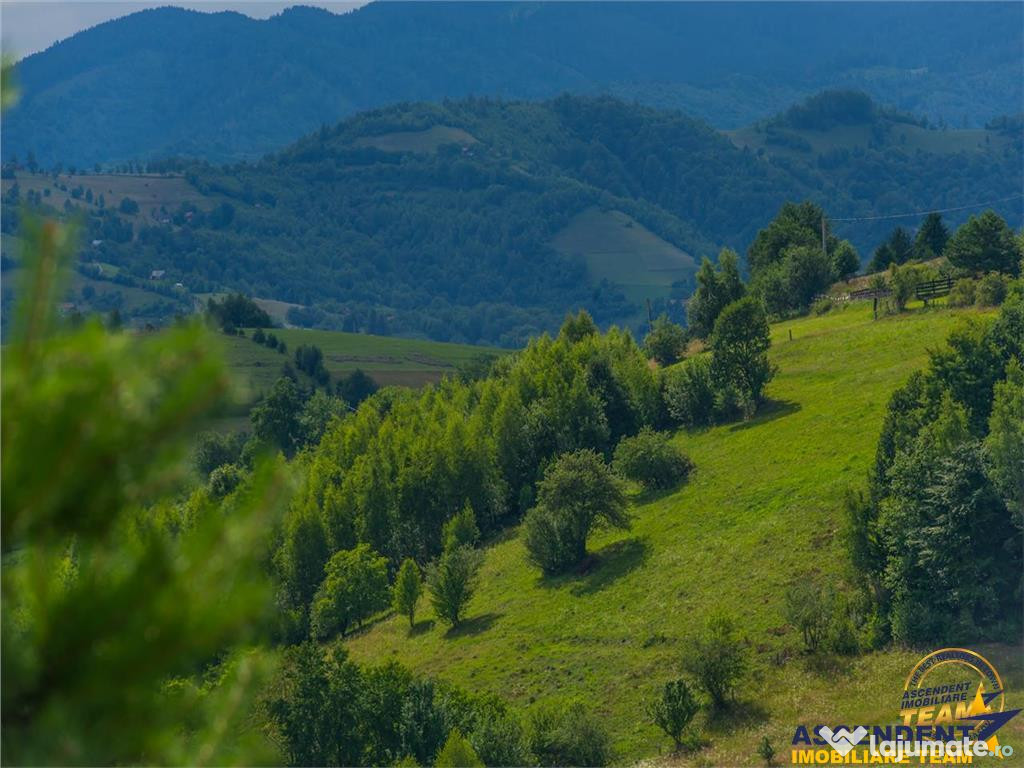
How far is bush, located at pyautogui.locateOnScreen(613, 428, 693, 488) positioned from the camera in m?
82.0

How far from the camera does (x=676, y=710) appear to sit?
49.2 metres

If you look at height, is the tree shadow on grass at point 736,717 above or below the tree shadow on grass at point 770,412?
below

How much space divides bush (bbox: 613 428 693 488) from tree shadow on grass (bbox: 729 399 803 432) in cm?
492

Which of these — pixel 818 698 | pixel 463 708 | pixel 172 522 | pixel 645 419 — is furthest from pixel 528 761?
pixel 645 419

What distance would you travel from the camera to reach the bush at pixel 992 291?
88938 millimetres

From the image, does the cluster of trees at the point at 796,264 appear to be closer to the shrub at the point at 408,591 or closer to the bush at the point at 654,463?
the bush at the point at 654,463

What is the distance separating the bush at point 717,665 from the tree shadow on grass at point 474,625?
63.2 ft

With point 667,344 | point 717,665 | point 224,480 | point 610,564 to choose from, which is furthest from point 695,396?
point 717,665

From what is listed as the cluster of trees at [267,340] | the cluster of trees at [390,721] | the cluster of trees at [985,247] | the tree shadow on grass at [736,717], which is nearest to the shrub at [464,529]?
the cluster of trees at [390,721]

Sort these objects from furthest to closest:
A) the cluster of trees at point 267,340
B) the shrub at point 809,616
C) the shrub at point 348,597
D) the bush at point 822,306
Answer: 1. the cluster of trees at point 267,340
2. the bush at point 822,306
3. the shrub at point 348,597
4. the shrub at point 809,616

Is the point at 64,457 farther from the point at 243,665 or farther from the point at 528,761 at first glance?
the point at 528,761

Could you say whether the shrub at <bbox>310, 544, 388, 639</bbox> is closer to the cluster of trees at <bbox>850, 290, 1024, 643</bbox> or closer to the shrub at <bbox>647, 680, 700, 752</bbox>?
the cluster of trees at <bbox>850, 290, 1024, 643</bbox>

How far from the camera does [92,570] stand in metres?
5.12

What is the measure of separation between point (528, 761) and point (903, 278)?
6436cm
